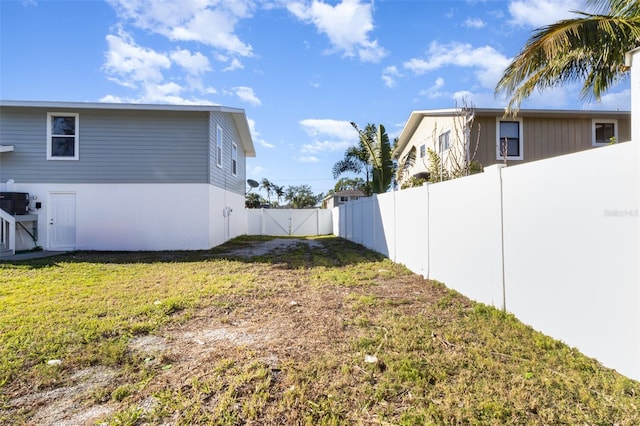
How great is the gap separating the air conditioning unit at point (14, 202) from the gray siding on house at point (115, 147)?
0.77m

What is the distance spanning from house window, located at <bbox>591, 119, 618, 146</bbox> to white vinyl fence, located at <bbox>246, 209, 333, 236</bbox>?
577 inches

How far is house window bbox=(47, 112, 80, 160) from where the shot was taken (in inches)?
438

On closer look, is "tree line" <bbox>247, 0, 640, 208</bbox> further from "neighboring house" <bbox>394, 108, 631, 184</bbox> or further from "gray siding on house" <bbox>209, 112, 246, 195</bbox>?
"gray siding on house" <bbox>209, 112, 246, 195</bbox>

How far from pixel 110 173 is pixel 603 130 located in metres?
19.3

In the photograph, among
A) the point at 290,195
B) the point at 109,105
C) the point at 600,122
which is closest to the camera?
the point at 109,105

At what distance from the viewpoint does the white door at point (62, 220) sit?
1108 centimetres

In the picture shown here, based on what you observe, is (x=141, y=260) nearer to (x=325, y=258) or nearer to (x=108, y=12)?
(x=325, y=258)

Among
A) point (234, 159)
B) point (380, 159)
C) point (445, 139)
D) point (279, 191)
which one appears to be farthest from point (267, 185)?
point (380, 159)

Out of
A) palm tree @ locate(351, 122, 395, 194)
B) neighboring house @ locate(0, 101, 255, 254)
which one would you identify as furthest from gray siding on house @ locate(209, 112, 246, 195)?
palm tree @ locate(351, 122, 395, 194)

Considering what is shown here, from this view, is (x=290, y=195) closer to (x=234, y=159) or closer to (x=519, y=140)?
(x=234, y=159)

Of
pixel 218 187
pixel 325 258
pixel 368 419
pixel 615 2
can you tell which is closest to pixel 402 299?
pixel 368 419

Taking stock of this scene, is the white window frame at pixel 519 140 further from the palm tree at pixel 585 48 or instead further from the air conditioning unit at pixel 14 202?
the air conditioning unit at pixel 14 202

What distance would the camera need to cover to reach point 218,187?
12.9 meters

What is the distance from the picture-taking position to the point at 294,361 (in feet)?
9.71
